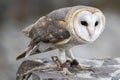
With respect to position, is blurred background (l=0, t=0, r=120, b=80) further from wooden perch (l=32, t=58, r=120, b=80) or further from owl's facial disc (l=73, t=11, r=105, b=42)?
owl's facial disc (l=73, t=11, r=105, b=42)

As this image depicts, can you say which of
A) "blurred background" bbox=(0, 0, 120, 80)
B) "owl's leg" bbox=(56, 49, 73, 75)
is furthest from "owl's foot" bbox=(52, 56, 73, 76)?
"blurred background" bbox=(0, 0, 120, 80)

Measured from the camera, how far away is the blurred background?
2533 millimetres

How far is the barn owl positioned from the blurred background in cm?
123

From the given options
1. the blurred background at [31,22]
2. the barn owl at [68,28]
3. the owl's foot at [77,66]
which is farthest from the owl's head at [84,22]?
the blurred background at [31,22]

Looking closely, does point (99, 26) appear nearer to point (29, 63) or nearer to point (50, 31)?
point (50, 31)

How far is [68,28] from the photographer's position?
3.84ft

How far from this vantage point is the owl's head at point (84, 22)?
3.81 feet

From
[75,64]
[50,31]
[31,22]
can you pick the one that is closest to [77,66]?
[75,64]

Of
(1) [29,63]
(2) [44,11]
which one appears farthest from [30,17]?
(1) [29,63]

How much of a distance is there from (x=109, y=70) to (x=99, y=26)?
0.13 meters

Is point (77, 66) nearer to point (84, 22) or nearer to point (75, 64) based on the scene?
point (75, 64)

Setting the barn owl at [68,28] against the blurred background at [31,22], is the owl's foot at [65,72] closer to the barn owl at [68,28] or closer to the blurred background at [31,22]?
the barn owl at [68,28]

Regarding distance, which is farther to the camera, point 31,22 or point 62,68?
point 31,22

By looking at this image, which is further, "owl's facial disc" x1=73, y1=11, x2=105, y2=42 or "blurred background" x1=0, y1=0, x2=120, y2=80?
"blurred background" x1=0, y1=0, x2=120, y2=80
